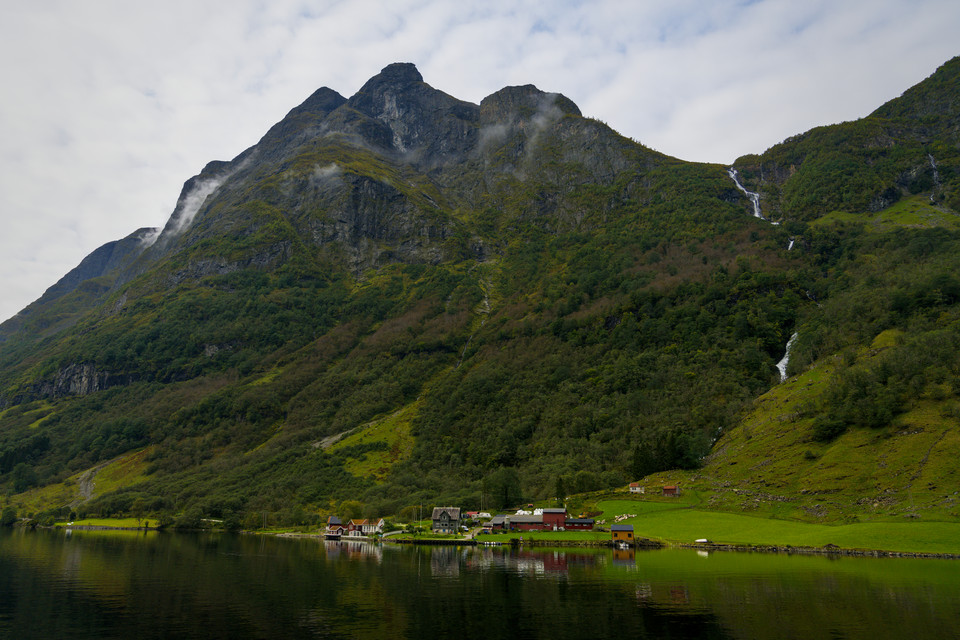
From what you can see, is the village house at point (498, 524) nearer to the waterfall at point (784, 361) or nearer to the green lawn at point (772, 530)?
the green lawn at point (772, 530)

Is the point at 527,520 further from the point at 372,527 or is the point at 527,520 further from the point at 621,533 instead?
the point at 372,527

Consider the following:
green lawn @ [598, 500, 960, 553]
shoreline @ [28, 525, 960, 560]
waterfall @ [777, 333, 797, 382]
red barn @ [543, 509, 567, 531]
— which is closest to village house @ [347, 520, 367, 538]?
shoreline @ [28, 525, 960, 560]

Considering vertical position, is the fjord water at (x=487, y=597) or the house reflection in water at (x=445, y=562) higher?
the fjord water at (x=487, y=597)

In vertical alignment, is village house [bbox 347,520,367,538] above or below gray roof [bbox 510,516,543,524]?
below

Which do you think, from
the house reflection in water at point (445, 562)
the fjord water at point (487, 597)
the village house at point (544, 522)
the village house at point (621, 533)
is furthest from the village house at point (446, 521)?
the fjord water at point (487, 597)

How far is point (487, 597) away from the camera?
164ft

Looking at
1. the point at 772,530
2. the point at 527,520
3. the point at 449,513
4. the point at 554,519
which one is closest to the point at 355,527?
the point at 449,513

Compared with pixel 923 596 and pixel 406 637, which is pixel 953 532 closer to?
pixel 923 596

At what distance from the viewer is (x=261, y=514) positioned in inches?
6535

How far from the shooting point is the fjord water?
3766 cm

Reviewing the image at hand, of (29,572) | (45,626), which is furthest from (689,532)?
(29,572)

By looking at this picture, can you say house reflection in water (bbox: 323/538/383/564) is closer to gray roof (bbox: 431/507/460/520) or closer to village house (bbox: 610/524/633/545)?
gray roof (bbox: 431/507/460/520)

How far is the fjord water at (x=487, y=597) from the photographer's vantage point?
3766 cm

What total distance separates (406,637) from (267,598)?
21.1 m
